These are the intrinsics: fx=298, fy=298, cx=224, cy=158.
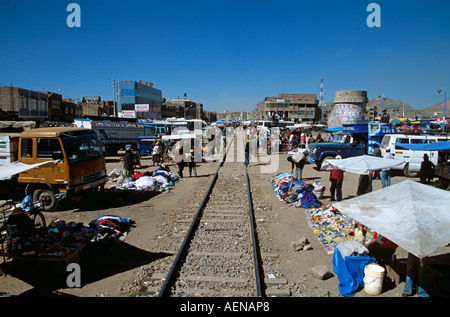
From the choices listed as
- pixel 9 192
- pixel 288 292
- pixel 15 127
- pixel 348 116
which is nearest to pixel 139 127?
pixel 15 127

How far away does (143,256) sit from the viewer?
21.2ft

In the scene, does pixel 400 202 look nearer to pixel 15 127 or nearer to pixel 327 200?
pixel 327 200

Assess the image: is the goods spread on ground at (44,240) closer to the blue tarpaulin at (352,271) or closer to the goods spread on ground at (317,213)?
the blue tarpaulin at (352,271)

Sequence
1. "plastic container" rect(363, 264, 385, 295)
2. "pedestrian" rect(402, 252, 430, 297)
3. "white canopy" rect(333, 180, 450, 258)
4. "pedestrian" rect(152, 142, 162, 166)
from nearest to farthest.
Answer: "white canopy" rect(333, 180, 450, 258) < "pedestrian" rect(402, 252, 430, 297) < "plastic container" rect(363, 264, 385, 295) < "pedestrian" rect(152, 142, 162, 166)

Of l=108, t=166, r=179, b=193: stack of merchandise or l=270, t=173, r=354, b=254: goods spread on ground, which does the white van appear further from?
l=108, t=166, r=179, b=193: stack of merchandise

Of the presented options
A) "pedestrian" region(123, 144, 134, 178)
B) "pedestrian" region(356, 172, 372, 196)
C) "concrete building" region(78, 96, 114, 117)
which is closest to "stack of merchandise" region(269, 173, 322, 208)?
"pedestrian" region(356, 172, 372, 196)

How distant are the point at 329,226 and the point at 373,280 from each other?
318 cm

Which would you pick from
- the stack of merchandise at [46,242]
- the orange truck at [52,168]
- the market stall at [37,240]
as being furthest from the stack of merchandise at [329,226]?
the orange truck at [52,168]

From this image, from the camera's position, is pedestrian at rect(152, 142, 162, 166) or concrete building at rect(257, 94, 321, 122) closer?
pedestrian at rect(152, 142, 162, 166)

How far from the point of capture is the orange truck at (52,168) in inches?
359

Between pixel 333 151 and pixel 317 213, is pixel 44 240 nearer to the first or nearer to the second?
pixel 317 213

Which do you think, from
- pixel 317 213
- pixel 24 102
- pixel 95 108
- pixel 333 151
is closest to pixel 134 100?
pixel 95 108

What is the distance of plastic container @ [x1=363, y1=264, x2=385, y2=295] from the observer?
5047mm

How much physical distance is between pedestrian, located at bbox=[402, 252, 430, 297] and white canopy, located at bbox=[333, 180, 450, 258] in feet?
2.53
